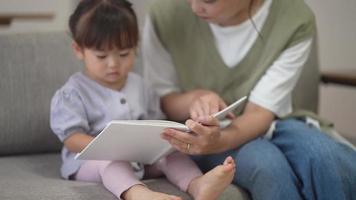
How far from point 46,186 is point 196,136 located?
355 mm

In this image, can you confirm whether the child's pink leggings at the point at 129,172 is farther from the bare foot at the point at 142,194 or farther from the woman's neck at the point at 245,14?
the woman's neck at the point at 245,14

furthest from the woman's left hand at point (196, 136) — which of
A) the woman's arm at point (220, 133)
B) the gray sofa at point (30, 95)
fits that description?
the gray sofa at point (30, 95)

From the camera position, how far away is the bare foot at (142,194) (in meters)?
1.13

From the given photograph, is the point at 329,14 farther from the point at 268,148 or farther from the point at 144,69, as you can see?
the point at 268,148

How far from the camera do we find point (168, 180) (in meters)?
1.34

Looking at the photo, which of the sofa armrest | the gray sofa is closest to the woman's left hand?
the gray sofa

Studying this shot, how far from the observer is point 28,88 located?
156 centimetres

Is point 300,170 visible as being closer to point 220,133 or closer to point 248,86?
point 220,133

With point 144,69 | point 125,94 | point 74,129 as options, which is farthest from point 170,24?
point 74,129

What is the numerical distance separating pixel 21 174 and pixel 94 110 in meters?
0.24

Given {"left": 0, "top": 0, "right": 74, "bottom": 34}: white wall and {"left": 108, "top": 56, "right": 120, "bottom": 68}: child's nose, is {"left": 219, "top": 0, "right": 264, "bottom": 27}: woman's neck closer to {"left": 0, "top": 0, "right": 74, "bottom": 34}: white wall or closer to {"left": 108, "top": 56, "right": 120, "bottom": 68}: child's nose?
{"left": 108, "top": 56, "right": 120, "bottom": 68}: child's nose

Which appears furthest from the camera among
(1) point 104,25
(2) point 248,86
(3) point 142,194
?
(2) point 248,86

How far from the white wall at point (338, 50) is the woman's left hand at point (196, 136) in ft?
4.02

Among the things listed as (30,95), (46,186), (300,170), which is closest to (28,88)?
(30,95)
